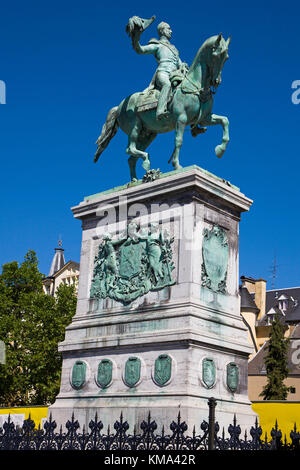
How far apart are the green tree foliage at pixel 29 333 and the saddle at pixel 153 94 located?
22.2 meters

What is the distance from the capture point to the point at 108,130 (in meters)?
15.7

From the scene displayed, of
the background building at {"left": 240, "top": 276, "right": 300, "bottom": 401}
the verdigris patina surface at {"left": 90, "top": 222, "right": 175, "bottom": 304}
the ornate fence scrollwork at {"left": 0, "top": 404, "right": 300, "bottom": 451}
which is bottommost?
the ornate fence scrollwork at {"left": 0, "top": 404, "right": 300, "bottom": 451}

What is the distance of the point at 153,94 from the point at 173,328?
5.59 metres

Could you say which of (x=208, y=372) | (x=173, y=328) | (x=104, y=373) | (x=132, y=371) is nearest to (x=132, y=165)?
(x=173, y=328)

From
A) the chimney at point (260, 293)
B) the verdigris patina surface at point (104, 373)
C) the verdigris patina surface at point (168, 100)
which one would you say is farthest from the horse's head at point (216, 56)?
the chimney at point (260, 293)

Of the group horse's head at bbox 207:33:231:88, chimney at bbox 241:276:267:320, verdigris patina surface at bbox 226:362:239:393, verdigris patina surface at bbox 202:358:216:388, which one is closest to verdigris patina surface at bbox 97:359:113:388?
verdigris patina surface at bbox 202:358:216:388

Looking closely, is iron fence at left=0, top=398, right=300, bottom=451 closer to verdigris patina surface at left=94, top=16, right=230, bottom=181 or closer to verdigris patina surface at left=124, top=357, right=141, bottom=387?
verdigris patina surface at left=124, top=357, right=141, bottom=387

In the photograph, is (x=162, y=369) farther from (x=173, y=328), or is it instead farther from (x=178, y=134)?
(x=178, y=134)

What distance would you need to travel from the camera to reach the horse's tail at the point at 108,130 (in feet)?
51.4

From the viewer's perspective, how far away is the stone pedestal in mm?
11930

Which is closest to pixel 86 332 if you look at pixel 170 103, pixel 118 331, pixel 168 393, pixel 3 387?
pixel 118 331

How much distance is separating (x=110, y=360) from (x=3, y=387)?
2281cm

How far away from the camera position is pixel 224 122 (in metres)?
14.5

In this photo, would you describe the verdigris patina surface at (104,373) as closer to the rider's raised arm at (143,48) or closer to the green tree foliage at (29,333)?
the rider's raised arm at (143,48)
